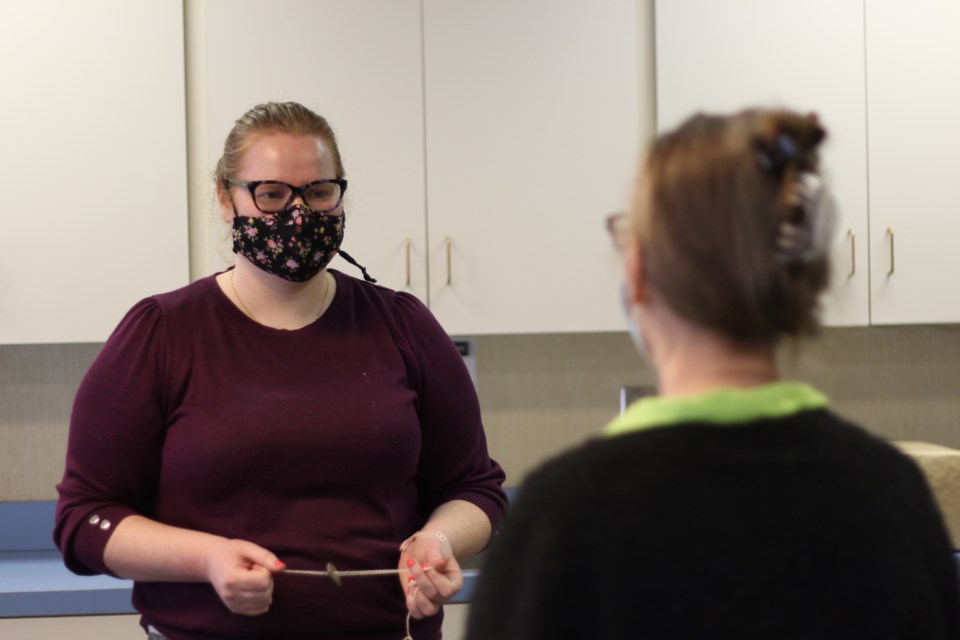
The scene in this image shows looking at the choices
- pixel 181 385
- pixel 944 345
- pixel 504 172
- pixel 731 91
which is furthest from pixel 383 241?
pixel 944 345

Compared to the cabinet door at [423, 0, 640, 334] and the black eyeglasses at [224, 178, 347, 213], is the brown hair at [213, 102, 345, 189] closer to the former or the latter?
the black eyeglasses at [224, 178, 347, 213]

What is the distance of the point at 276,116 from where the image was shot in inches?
58.6

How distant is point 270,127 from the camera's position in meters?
1.48

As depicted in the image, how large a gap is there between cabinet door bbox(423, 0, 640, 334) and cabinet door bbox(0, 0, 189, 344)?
54 centimetres

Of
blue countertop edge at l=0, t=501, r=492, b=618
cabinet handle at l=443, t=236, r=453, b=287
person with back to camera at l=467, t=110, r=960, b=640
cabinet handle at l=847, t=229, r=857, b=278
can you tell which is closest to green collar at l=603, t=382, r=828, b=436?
person with back to camera at l=467, t=110, r=960, b=640

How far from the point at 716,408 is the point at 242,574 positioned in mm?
698

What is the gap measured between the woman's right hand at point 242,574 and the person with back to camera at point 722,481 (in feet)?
1.87

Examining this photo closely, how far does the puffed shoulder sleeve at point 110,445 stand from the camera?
1383 mm

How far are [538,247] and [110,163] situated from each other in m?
0.89

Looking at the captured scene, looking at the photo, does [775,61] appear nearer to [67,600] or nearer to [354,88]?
[354,88]

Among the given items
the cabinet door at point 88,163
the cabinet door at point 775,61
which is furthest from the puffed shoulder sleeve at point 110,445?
the cabinet door at point 775,61

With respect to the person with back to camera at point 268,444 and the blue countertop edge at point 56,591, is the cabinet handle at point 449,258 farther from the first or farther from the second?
the person with back to camera at point 268,444

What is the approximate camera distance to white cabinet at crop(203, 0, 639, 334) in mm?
2391

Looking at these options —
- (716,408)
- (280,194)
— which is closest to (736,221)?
(716,408)
